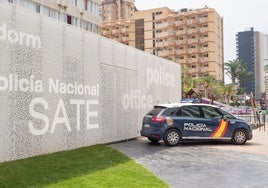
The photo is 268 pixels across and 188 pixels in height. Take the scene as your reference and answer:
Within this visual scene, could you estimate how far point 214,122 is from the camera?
14.6 meters

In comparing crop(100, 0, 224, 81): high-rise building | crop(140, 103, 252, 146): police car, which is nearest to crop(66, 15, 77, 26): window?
crop(140, 103, 252, 146): police car

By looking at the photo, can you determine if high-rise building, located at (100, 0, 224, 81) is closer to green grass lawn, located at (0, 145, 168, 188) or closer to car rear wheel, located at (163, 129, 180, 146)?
car rear wheel, located at (163, 129, 180, 146)

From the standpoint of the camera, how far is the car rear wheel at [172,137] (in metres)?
14.1

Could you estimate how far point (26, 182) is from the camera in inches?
284

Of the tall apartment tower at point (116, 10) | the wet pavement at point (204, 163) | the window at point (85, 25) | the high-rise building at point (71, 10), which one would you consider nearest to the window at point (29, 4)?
the high-rise building at point (71, 10)

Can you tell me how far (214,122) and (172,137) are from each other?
1.85m

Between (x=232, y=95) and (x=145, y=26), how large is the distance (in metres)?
36.4

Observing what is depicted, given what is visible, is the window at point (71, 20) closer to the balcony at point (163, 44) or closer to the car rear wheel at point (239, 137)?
the car rear wheel at point (239, 137)

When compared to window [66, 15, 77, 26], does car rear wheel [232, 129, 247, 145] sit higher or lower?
lower

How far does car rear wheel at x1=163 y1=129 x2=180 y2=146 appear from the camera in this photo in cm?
1406

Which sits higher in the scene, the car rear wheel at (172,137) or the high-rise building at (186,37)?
the high-rise building at (186,37)

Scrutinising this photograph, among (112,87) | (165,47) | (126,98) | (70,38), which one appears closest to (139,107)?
(126,98)

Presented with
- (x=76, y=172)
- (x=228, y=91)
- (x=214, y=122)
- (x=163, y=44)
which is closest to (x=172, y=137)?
(x=214, y=122)

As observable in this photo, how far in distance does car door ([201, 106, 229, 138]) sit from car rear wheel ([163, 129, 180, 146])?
120 centimetres
